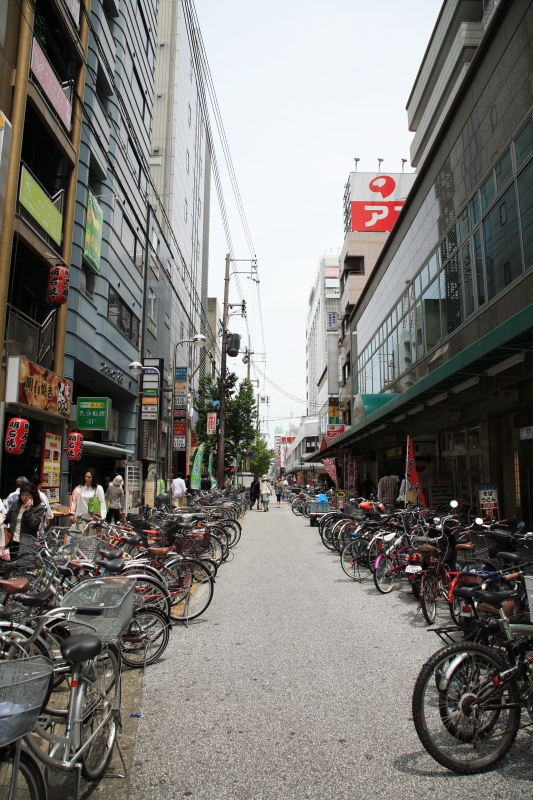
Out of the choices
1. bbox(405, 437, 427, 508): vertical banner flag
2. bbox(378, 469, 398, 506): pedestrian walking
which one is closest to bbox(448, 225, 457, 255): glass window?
bbox(405, 437, 427, 508): vertical banner flag

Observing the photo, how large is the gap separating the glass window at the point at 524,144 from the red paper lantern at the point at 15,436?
11876 millimetres

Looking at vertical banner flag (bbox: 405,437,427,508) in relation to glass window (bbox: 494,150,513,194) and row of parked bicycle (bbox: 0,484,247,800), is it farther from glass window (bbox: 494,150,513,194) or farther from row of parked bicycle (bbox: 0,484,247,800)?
row of parked bicycle (bbox: 0,484,247,800)

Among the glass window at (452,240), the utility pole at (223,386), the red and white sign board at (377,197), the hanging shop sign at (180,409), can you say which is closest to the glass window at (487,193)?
the glass window at (452,240)

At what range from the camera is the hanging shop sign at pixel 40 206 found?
12586 millimetres

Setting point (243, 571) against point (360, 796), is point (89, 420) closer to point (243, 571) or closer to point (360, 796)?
point (243, 571)

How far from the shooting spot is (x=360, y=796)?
119 inches

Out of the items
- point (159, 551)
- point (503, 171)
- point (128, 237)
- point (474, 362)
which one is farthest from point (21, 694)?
point (128, 237)

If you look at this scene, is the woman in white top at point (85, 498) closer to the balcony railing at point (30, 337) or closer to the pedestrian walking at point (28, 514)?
the pedestrian walking at point (28, 514)

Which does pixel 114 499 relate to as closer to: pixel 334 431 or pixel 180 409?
pixel 180 409

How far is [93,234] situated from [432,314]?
1164cm

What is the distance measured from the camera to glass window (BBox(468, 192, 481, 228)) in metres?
14.5

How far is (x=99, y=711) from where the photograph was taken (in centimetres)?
316

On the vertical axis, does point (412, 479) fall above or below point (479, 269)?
below

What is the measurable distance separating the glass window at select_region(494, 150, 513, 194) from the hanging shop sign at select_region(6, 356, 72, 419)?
A: 11.6m
